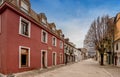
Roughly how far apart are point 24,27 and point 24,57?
2827 mm

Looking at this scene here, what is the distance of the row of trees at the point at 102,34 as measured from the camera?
94.9 feet

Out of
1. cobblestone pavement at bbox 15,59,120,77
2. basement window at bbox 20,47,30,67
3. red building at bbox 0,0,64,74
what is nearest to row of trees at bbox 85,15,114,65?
cobblestone pavement at bbox 15,59,120,77

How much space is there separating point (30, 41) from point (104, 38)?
18731 millimetres

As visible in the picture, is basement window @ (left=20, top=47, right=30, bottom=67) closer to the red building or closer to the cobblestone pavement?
the red building

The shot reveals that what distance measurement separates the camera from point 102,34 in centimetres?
2959

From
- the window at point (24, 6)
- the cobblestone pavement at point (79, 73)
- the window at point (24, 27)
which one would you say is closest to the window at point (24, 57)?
the window at point (24, 27)

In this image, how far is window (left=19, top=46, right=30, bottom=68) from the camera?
1286cm

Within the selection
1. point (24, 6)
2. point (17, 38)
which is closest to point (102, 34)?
point (24, 6)

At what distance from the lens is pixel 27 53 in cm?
1423

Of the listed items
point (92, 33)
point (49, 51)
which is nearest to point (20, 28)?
point (49, 51)

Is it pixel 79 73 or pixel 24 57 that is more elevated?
pixel 24 57

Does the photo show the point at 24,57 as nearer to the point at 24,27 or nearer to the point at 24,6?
the point at 24,27

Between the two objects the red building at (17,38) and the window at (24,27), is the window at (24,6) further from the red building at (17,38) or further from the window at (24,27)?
the window at (24,27)

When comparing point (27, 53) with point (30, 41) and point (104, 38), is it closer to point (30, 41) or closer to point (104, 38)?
point (30, 41)
